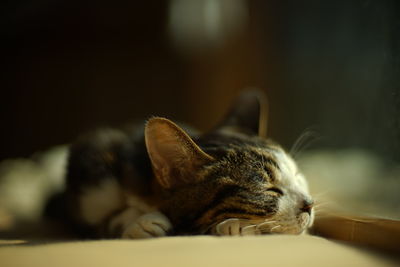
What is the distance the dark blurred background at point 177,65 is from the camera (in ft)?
3.79

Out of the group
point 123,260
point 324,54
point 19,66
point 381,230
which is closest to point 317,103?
point 324,54

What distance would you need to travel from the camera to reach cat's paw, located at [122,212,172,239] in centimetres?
78

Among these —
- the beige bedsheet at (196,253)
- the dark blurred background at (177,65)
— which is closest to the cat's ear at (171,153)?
the beige bedsheet at (196,253)

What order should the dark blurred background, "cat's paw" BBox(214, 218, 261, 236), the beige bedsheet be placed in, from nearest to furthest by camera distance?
the beige bedsheet
"cat's paw" BBox(214, 218, 261, 236)
the dark blurred background

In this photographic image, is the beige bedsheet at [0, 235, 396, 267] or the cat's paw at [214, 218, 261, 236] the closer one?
the beige bedsheet at [0, 235, 396, 267]

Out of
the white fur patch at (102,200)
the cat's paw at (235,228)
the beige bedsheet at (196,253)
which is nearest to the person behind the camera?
the beige bedsheet at (196,253)

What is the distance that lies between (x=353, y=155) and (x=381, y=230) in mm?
536

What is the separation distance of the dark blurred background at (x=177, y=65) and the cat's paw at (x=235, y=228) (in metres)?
0.44

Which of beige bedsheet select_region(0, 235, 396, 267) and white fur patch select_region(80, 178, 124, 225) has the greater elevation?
beige bedsheet select_region(0, 235, 396, 267)

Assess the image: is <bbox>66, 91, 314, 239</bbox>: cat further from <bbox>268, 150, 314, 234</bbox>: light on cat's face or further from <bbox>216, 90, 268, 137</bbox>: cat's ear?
<bbox>216, 90, 268, 137</bbox>: cat's ear

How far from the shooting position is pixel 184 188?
85cm

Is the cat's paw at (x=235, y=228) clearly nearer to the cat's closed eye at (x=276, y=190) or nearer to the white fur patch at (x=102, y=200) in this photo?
the cat's closed eye at (x=276, y=190)

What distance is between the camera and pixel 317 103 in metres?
1.24

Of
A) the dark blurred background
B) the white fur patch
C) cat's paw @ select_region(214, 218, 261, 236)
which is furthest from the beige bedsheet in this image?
the dark blurred background
